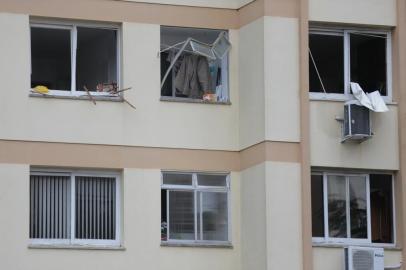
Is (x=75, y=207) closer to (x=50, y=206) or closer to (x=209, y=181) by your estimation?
(x=50, y=206)

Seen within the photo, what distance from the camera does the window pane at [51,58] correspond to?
31.9 meters

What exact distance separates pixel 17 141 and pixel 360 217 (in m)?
7.23

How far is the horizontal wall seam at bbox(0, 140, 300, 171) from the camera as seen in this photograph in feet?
102

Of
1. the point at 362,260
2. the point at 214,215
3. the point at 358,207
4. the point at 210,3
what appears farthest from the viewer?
the point at 210,3

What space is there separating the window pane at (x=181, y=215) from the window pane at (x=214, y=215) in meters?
0.26

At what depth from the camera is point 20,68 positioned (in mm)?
31359

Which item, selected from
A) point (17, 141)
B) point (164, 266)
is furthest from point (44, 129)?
point (164, 266)

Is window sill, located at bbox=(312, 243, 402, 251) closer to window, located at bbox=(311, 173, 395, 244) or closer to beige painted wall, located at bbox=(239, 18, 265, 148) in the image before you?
window, located at bbox=(311, 173, 395, 244)

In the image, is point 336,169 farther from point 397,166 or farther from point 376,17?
point 376,17

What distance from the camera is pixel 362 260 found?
101ft

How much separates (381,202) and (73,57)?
7092 millimetres

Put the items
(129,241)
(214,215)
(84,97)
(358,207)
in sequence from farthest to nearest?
(358,207) < (214,215) < (84,97) < (129,241)

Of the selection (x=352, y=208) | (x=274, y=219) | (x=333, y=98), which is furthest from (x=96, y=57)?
(x=352, y=208)

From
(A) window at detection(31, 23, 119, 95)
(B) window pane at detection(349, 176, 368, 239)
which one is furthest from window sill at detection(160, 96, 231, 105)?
(B) window pane at detection(349, 176, 368, 239)
